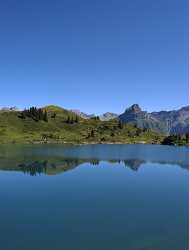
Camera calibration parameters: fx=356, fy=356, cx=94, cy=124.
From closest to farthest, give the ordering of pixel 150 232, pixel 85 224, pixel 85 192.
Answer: pixel 150 232 → pixel 85 224 → pixel 85 192

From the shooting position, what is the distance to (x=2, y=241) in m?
34.0

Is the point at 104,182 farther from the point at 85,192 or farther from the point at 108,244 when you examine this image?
the point at 108,244

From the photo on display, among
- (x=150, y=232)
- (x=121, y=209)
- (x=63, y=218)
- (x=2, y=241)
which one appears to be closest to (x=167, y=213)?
(x=121, y=209)

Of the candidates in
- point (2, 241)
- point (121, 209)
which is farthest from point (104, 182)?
point (2, 241)

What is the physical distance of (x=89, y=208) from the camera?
49.9 meters

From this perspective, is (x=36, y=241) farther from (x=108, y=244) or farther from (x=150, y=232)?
(x=150, y=232)

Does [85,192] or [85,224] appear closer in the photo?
[85,224]

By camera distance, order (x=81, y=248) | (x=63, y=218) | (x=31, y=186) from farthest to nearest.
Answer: (x=31, y=186) < (x=63, y=218) < (x=81, y=248)

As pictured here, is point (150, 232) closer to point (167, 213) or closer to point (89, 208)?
point (167, 213)

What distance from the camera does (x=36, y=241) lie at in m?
34.1

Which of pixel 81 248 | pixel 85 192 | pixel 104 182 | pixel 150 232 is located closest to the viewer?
pixel 81 248

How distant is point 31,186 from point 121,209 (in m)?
25.5

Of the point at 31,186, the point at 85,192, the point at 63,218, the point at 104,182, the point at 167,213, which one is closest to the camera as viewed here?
the point at 63,218

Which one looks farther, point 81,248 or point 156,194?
point 156,194
